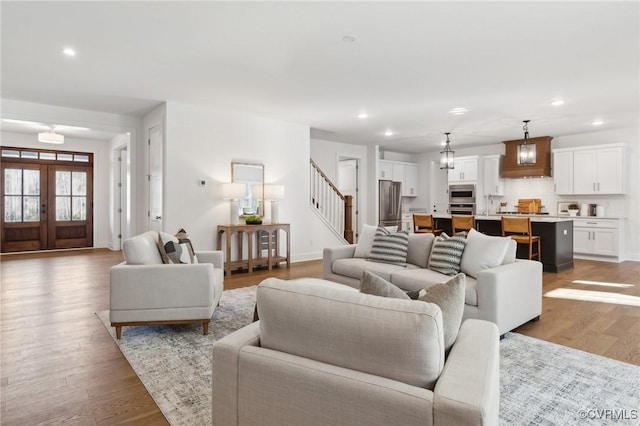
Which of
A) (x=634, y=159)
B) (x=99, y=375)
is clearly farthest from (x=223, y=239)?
(x=634, y=159)

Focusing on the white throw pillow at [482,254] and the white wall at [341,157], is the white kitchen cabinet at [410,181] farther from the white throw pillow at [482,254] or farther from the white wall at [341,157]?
the white throw pillow at [482,254]

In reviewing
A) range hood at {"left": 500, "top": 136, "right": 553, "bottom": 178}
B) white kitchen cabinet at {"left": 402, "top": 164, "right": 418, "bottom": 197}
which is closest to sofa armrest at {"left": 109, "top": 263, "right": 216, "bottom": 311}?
range hood at {"left": 500, "top": 136, "right": 553, "bottom": 178}

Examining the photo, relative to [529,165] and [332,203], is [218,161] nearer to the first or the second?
[332,203]

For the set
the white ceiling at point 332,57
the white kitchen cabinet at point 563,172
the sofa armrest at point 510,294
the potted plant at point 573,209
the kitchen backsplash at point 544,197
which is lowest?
the sofa armrest at point 510,294

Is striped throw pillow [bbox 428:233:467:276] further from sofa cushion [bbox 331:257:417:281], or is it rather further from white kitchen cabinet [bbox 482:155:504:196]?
white kitchen cabinet [bbox 482:155:504:196]

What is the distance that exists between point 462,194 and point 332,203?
11.6ft

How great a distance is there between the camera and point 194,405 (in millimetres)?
2090

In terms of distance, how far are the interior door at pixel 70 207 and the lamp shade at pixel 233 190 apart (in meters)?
5.25

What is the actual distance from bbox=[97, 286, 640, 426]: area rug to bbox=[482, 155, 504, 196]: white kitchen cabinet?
6.51 metres

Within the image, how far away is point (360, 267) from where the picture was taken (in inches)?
166

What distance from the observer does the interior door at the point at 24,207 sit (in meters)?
8.19

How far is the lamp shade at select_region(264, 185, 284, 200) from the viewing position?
6.29m

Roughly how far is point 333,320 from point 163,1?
2.70 meters

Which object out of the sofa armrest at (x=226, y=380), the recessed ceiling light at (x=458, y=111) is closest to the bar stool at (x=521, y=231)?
the recessed ceiling light at (x=458, y=111)
